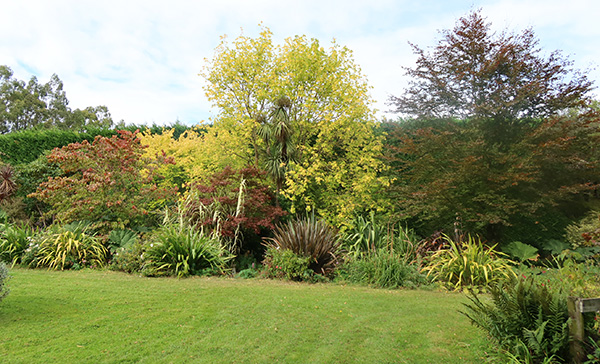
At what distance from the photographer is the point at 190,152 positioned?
1170 centimetres

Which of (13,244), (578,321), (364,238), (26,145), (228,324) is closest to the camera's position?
(578,321)

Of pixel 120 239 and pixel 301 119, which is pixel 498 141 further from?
pixel 120 239

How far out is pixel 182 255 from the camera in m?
7.12

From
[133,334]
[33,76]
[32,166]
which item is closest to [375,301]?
[133,334]

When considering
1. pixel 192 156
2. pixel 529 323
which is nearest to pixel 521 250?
pixel 529 323

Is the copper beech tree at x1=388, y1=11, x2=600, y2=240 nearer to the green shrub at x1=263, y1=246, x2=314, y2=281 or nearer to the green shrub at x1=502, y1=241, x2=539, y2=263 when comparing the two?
the green shrub at x1=502, y1=241, x2=539, y2=263

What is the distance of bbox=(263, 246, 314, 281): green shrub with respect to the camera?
6719 mm

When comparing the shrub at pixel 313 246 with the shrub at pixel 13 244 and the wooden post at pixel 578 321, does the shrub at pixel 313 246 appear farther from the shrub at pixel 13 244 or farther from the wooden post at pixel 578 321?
the shrub at pixel 13 244

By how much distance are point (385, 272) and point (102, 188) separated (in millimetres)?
6689

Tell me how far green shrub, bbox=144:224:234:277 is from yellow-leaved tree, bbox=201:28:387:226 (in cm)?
241

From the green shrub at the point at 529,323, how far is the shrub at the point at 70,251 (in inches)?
284

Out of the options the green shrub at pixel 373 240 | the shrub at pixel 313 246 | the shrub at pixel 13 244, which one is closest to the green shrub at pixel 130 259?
the shrub at pixel 13 244

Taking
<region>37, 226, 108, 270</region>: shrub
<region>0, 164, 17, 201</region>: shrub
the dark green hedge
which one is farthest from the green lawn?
the dark green hedge

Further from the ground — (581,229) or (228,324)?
(581,229)
